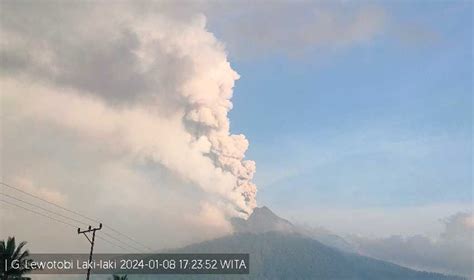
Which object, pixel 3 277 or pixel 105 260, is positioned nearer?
pixel 3 277

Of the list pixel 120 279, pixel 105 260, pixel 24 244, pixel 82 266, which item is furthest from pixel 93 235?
pixel 120 279

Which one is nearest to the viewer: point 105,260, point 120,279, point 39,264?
point 39,264

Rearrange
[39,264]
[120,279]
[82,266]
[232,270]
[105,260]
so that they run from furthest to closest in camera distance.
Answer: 1. [232,270]
2. [120,279]
3. [105,260]
4. [82,266]
5. [39,264]

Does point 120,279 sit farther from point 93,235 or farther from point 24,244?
point 93,235

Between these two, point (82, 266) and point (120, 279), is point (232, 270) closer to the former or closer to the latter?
point (120, 279)

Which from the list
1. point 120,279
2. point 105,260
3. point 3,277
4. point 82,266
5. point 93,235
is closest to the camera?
point 93,235

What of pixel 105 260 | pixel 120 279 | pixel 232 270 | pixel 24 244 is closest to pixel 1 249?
pixel 24 244

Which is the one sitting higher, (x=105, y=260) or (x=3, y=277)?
(x=105, y=260)

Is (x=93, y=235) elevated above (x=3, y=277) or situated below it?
above

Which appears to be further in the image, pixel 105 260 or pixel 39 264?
pixel 105 260
